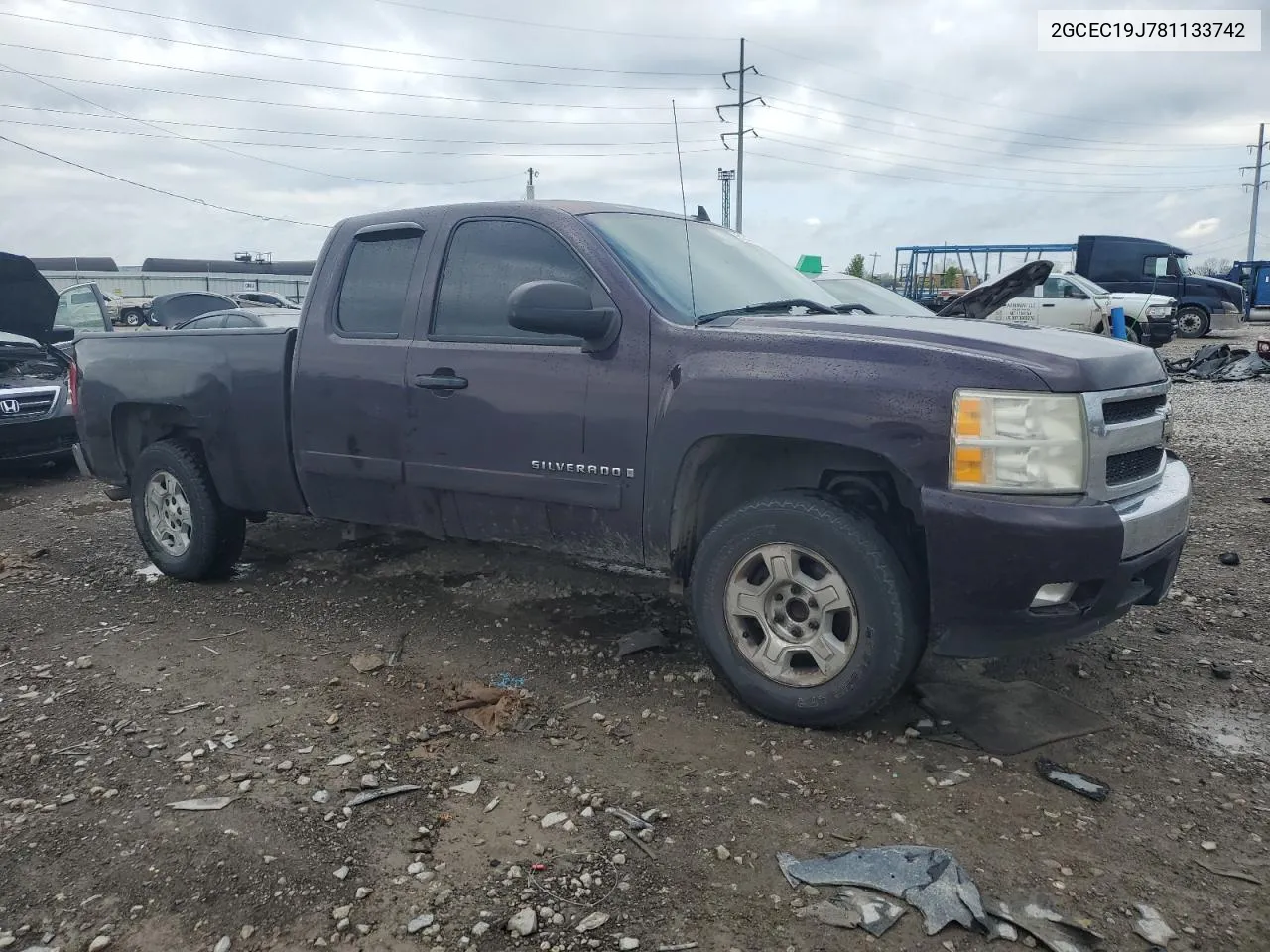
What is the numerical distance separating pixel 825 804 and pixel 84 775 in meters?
2.43

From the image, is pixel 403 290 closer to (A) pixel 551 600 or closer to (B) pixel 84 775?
(A) pixel 551 600

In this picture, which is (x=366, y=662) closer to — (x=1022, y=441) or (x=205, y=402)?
(x=205, y=402)

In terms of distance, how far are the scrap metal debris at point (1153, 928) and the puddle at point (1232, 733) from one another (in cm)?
Result: 111

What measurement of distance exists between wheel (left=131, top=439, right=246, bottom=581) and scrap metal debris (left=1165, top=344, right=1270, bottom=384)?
14252 millimetres

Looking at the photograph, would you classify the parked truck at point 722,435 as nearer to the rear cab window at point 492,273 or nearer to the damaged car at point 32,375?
the rear cab window at point 492,273

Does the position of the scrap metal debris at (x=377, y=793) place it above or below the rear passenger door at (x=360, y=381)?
below

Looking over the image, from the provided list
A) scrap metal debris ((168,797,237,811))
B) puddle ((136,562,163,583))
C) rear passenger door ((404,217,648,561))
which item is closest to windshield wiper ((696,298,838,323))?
rear passenger door ((404,217,648,561))

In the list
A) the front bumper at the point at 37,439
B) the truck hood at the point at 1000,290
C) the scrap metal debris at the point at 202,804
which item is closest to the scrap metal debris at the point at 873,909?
the scrap metal debris at the point at 202,804

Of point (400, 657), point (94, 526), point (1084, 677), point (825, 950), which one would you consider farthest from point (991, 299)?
point (94, 526)

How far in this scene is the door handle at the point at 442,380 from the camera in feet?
13.2

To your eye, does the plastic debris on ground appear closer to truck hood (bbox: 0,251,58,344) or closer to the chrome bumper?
the chrome bumper

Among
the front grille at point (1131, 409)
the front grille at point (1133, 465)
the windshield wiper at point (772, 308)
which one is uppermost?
the windshield wiper at point (772, 308)

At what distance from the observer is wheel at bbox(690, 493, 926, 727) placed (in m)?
3.15

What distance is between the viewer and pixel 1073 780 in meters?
3.02
